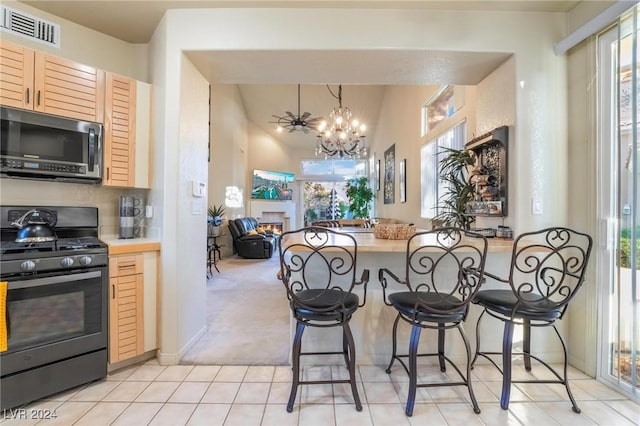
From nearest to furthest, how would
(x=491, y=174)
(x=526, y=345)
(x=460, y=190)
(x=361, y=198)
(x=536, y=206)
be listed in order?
(x=526, y=345) → (x=536, y=206) → (x=491, y=174) → (x=460, y=190) → (x=361, y=198)

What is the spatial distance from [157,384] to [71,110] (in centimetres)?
206

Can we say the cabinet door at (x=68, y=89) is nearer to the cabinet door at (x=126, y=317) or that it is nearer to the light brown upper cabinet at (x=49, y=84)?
the light brown upper cabinet at (x=49, y=84)

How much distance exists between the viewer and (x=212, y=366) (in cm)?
227

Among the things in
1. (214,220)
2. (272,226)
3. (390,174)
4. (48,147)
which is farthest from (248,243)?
(48,147)

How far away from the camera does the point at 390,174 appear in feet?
24.2

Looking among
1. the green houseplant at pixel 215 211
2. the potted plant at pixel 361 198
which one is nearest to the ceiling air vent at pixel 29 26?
the green houseplant at pixel 215 211

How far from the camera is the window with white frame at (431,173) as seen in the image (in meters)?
4.30

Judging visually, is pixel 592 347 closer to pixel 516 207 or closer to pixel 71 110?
pixel 516 207

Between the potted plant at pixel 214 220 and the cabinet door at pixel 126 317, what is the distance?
370cm

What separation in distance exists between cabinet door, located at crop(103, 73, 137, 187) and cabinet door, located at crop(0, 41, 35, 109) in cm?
43

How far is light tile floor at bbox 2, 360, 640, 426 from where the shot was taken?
1699 millimetres

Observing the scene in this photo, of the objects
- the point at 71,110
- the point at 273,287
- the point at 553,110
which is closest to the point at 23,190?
the point at 71,110

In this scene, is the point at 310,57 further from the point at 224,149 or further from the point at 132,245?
the point at 224,149

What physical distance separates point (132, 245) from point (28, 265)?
1.81 ft
